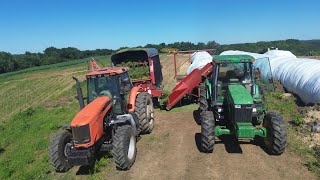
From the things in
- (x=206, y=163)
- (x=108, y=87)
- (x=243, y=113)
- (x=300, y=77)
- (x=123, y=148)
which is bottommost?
(x=206, y=163)

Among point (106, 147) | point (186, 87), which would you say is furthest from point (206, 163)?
point (186, 87)

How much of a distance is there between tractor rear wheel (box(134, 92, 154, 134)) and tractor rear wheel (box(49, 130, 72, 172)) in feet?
8.35

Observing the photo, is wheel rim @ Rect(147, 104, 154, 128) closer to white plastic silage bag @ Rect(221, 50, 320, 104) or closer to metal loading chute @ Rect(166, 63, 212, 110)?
metal loading chute @ Rect(166, 63, 212, 110)

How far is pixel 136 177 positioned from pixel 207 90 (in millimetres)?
4647

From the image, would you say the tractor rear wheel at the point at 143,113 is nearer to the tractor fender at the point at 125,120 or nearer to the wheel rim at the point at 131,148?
the tractor fender at the point at 125,120

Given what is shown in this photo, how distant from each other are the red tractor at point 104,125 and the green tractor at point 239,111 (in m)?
1.99

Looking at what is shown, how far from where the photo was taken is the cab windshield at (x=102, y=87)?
27.7ft

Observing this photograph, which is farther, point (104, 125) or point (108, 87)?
point (108, 87)

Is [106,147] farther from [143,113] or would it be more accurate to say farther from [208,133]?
[208,133]

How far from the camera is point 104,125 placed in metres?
7.79

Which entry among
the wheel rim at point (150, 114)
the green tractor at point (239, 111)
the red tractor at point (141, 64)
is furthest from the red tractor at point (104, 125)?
→ the red tractor at point (141, 64)

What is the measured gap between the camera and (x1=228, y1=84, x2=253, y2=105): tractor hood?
776 centimetres

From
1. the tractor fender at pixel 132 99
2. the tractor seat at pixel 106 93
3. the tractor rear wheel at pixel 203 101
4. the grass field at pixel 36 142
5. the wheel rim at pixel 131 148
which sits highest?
the tractor seat at pixel 106 93

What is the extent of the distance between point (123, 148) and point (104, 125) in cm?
99
